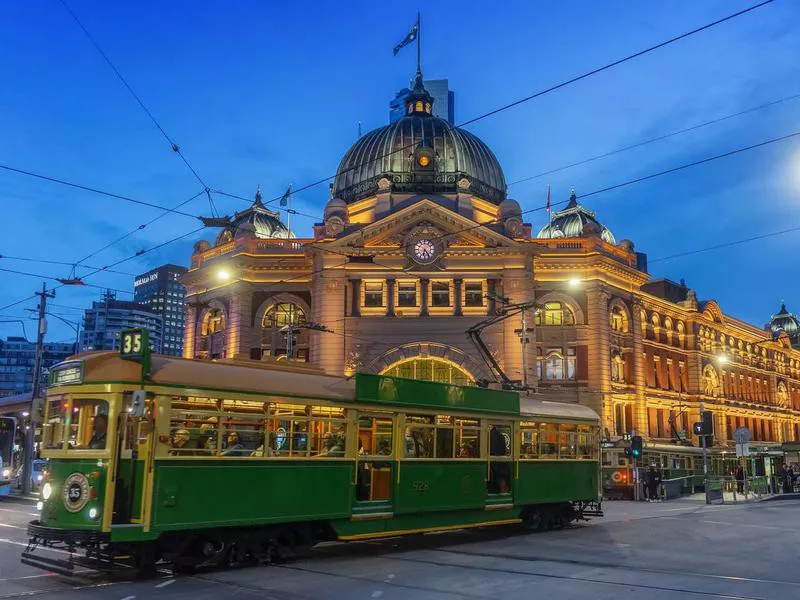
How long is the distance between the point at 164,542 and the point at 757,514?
72.3 ft

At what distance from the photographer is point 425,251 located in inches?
1880

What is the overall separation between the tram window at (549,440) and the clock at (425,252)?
27.0 m

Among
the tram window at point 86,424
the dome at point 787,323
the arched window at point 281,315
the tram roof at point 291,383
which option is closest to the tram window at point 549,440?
the tram roof at point 291,383

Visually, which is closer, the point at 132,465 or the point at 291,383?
the point at 132,465

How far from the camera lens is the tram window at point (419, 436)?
666 inches

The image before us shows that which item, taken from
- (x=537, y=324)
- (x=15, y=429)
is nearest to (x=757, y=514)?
(x=537, y=324)

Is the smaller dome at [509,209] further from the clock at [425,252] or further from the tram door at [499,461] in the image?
the tram door at [499,461]

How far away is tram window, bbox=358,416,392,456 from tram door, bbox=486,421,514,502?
3.44 metres

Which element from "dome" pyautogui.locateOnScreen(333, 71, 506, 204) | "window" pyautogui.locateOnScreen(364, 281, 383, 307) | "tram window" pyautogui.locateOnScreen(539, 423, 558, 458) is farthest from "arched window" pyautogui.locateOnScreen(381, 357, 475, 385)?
"tram window" pyautogui.locateOnScreen(539, 423, 558, 458)

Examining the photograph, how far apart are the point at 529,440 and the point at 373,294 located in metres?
28.8

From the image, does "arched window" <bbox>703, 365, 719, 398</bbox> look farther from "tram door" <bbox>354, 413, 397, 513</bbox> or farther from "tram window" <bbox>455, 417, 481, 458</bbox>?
"tram door" <bbox>354, 413, 397, 513</bbox>

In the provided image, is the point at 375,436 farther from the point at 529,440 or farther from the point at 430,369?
the point at 430,369

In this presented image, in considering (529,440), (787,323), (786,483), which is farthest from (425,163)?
(787,323)

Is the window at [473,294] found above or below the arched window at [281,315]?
above
